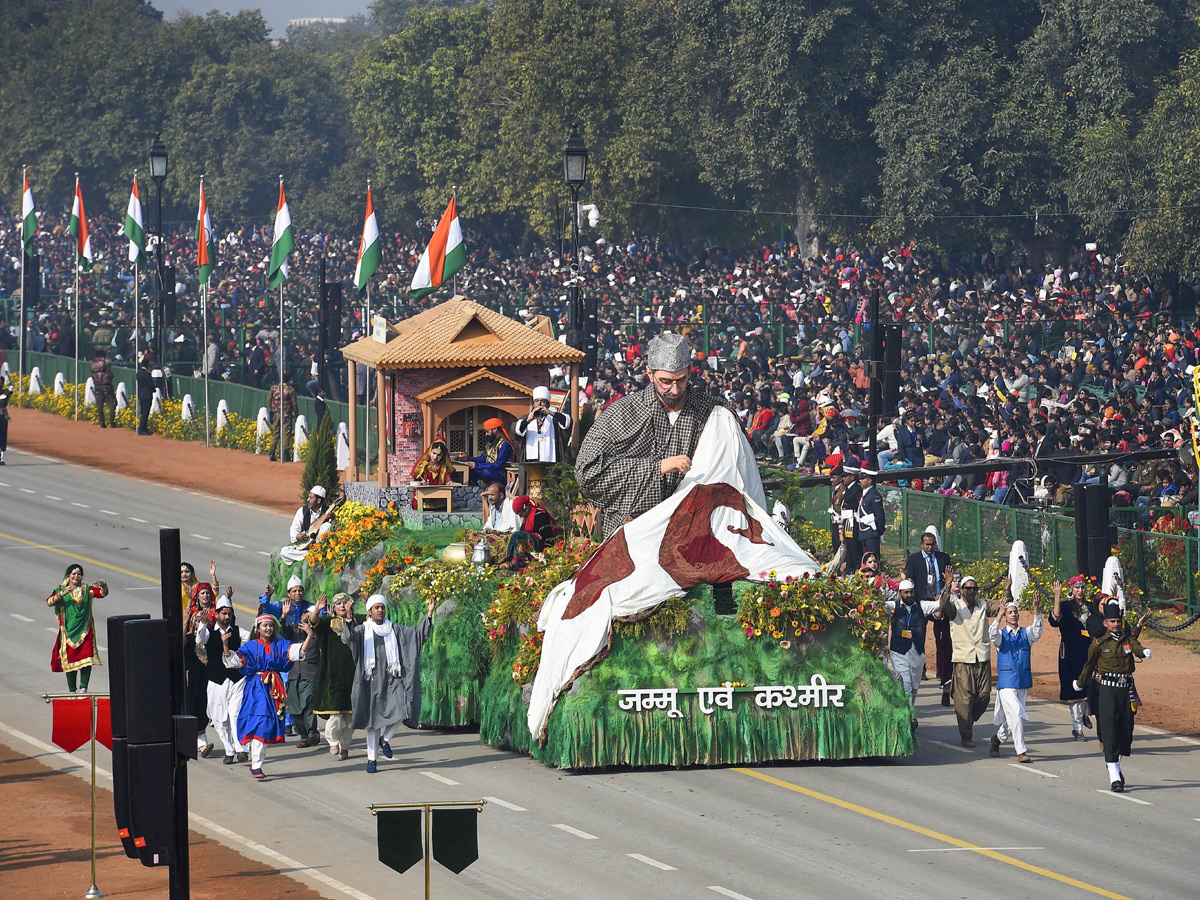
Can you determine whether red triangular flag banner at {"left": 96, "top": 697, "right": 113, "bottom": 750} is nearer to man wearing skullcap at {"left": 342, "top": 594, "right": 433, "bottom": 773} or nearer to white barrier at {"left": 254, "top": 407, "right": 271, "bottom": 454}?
man wearing skullcap at {"left": 342, "top": 594, "right": 433, "bottom": 773}

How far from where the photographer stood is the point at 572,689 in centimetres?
1920

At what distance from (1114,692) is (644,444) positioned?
4.87 m

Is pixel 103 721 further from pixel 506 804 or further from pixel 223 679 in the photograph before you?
pixel 506 804

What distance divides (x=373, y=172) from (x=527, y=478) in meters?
76.2

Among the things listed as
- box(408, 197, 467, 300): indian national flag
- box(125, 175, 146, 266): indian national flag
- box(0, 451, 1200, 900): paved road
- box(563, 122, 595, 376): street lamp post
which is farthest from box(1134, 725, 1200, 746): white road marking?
box(125, 175, 146, 266): indian national flag

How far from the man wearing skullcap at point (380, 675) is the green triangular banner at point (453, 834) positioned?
26.7 ft

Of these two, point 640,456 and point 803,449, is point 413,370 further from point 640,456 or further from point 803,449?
point 803,449

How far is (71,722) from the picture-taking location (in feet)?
55.7

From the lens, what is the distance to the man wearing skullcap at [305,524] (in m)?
23.5

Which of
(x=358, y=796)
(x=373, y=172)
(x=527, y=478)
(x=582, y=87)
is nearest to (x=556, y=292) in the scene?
(x=582, y=87)

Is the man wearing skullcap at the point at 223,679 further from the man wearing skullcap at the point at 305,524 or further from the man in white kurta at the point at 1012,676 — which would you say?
the man in white kurta at the point at 1012,676

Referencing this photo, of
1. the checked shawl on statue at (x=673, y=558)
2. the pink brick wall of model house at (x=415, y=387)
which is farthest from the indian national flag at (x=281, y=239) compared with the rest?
the checked shawl on statue at (x=673, y=558)

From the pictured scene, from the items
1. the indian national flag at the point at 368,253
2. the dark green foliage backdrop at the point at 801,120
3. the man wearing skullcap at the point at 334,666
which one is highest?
the dark green foliage backdrop at the point at 801,120

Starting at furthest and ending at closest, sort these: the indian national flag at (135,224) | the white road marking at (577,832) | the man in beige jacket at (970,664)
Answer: the indian national flag at (135,224)
the man in beige jacket at (970,664)
the white road marking at (577,832)
